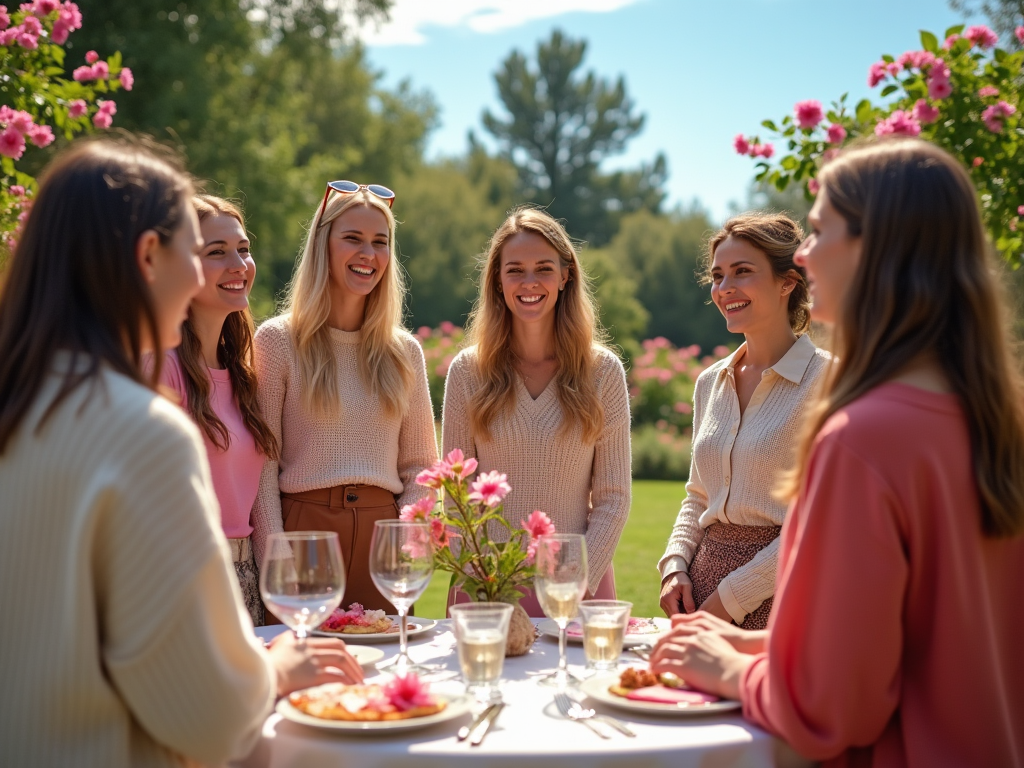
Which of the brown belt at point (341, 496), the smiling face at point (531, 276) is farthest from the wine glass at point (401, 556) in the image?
the smiling face at point (531, 276)

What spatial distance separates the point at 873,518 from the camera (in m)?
1.84

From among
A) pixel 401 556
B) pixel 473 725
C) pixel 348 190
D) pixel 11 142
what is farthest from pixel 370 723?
pixel 11 142

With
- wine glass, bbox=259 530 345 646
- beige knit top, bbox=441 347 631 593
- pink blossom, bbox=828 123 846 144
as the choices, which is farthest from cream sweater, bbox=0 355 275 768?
pink blossom, bbox=828 123 846 144

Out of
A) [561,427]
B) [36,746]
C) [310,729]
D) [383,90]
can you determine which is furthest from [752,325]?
[383,90]

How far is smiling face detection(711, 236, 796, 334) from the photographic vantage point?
3.79 m

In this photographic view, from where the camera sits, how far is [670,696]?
217cm

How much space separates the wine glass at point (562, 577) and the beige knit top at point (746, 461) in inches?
52.0

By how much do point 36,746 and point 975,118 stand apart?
5041mm

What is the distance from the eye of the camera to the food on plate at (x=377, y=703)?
6.59 feet

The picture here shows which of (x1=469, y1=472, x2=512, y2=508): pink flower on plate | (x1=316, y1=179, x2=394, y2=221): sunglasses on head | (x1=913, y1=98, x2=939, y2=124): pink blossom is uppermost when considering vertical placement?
(x1=913, y1=98, x2=939, y2=124): pink blossom

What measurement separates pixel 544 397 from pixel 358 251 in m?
0.97

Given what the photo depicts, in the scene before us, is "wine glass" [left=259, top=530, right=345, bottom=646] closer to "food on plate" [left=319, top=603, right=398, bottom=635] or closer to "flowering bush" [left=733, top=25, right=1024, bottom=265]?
"food on plate" [left=319, top=603, right=398, bottom=635]

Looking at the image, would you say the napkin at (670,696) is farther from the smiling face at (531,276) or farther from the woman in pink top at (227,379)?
the smiling face at (531,276)

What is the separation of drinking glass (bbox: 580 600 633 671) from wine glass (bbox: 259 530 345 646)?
58 centimetres
